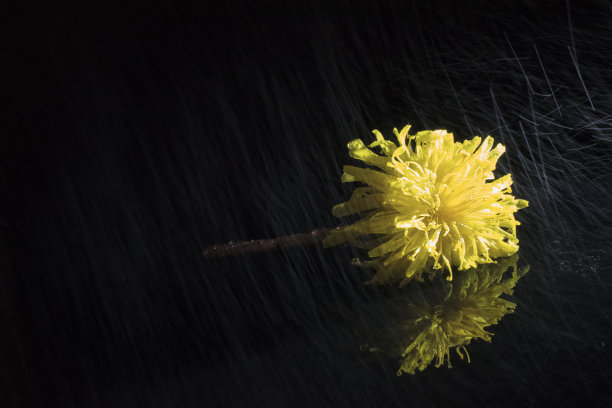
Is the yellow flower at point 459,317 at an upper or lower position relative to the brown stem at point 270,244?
lower

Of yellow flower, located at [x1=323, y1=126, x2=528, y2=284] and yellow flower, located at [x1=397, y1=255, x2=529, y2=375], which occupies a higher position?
yellow flower, located at [x1=323, y1=126, x2=528, y2=284]

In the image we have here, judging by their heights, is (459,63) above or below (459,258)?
above

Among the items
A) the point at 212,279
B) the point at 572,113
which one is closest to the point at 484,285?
the point at 212,279

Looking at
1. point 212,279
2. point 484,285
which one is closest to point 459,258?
point 484,285

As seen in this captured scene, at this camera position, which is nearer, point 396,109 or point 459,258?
point 459,258

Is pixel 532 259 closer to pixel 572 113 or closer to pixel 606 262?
pixel 606 262
